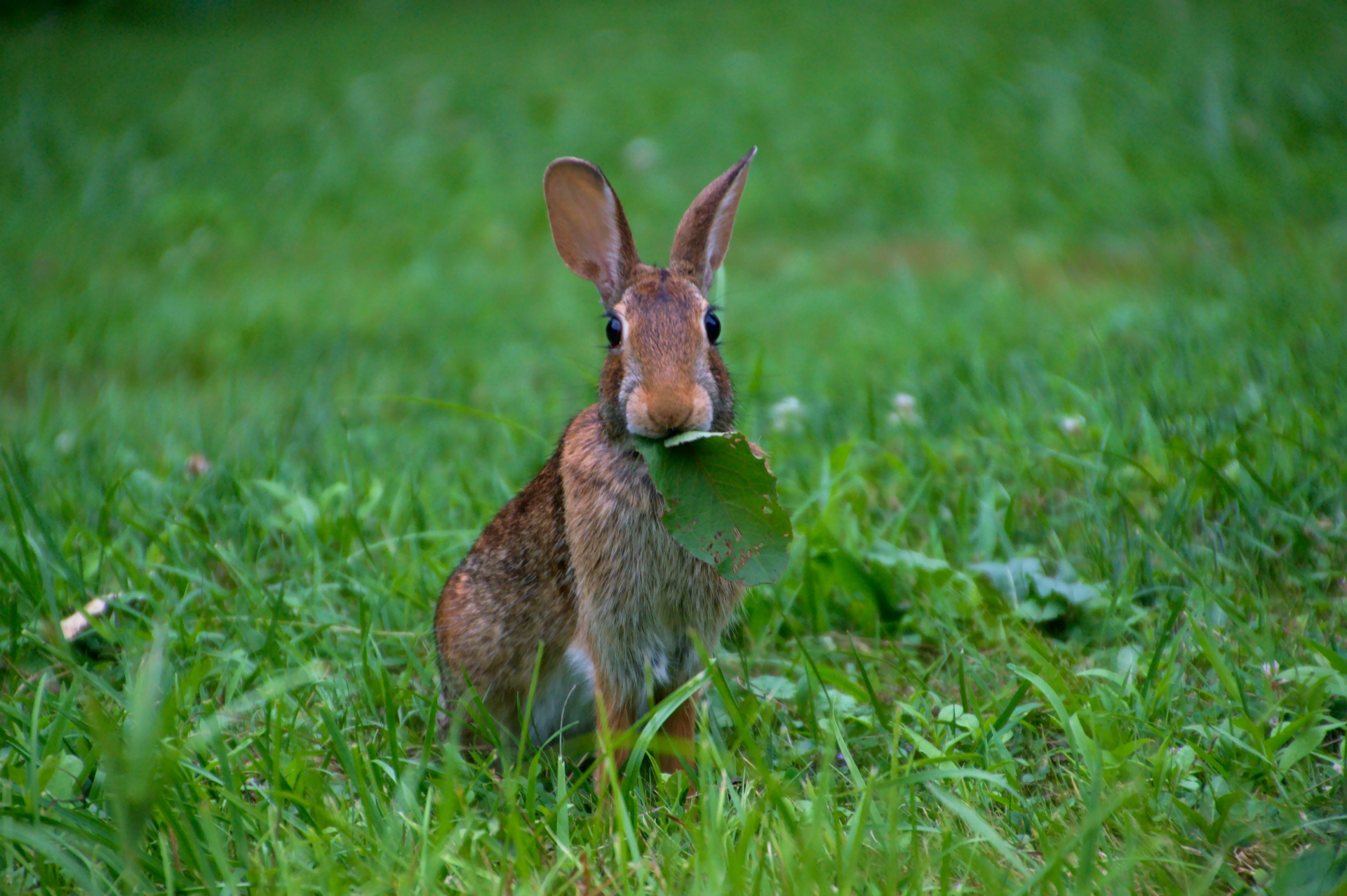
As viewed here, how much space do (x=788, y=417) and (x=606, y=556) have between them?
1621mm

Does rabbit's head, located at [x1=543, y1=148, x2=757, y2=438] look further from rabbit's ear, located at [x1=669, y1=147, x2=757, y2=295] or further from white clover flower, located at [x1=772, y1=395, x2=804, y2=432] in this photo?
white clover flower, located at [x1=772, y1=395, x2=804, y2=432]

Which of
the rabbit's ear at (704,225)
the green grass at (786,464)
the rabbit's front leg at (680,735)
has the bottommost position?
the rabbit's front leg at (680,735)

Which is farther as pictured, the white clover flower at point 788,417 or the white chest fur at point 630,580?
the white clover flower at point 788,417

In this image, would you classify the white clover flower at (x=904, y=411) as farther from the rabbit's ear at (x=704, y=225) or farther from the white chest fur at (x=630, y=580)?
the white chest fur at (x=630, y=580)

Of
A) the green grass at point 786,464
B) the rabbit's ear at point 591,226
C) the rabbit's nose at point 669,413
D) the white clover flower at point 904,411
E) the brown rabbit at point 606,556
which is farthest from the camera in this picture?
the white clover flower at point 904,411

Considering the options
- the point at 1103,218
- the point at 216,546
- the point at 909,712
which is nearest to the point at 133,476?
the point at 216,546

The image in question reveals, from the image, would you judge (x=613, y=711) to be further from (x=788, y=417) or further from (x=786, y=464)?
(x=788, y=417)

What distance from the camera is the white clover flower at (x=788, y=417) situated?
13.0ft

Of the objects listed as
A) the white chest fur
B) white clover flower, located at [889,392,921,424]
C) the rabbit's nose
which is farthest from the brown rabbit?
white clover flower, located at [889,392,921,424]

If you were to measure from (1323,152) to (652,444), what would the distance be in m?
5.86

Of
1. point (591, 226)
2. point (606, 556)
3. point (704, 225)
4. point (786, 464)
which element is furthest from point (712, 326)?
point (786, 464)

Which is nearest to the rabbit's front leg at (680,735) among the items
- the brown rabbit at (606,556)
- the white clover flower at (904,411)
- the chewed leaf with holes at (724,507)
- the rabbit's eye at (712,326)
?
the brown rabbit at (606,556)

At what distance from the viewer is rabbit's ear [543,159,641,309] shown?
2.59m

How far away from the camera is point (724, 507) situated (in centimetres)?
230
